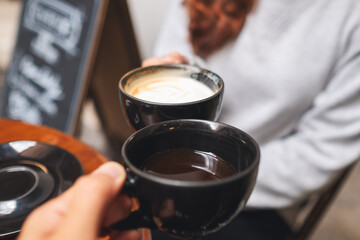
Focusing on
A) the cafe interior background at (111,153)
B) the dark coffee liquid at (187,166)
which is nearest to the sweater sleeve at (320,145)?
the dark coffee liquid at (187,166)

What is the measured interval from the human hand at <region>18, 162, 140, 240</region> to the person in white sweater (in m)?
0.54

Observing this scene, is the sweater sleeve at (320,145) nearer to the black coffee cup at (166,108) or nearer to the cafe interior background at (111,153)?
the black coffee cup at (166,108)

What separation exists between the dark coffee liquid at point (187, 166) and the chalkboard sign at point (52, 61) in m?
1.01

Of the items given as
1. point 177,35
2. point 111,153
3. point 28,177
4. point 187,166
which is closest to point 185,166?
point 187,166

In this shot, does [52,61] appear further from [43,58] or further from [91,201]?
[91,201]

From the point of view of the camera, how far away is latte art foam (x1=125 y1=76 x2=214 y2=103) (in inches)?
22.1

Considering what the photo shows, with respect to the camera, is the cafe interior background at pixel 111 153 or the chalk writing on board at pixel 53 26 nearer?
the chalk writing on board at pixel 53 26

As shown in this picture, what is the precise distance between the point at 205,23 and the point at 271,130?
456 mm

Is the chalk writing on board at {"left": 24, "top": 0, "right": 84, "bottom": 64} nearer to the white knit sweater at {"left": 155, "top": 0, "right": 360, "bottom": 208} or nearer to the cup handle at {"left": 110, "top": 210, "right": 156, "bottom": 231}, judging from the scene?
the white knit sweater at {"left": 155, "top": 0, "right": 360, "bottom": 208}

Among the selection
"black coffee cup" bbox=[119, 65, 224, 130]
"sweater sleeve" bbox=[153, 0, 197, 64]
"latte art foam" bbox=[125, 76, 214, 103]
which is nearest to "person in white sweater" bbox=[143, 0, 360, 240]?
"sweater sleeve" bbox=[153, 0, 197, 64]

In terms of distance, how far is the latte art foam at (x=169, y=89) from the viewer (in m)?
0.56

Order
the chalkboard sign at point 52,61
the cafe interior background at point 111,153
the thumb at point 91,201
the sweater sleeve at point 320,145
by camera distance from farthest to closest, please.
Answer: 1. the cafe interior background at point 111,153
2. the chalkboard sign at point 52,61
3. the sweater sleeve at point 320,145
4. the thumb at point 91,201

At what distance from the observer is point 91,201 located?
317 mm

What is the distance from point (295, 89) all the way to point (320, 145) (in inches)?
7.6
